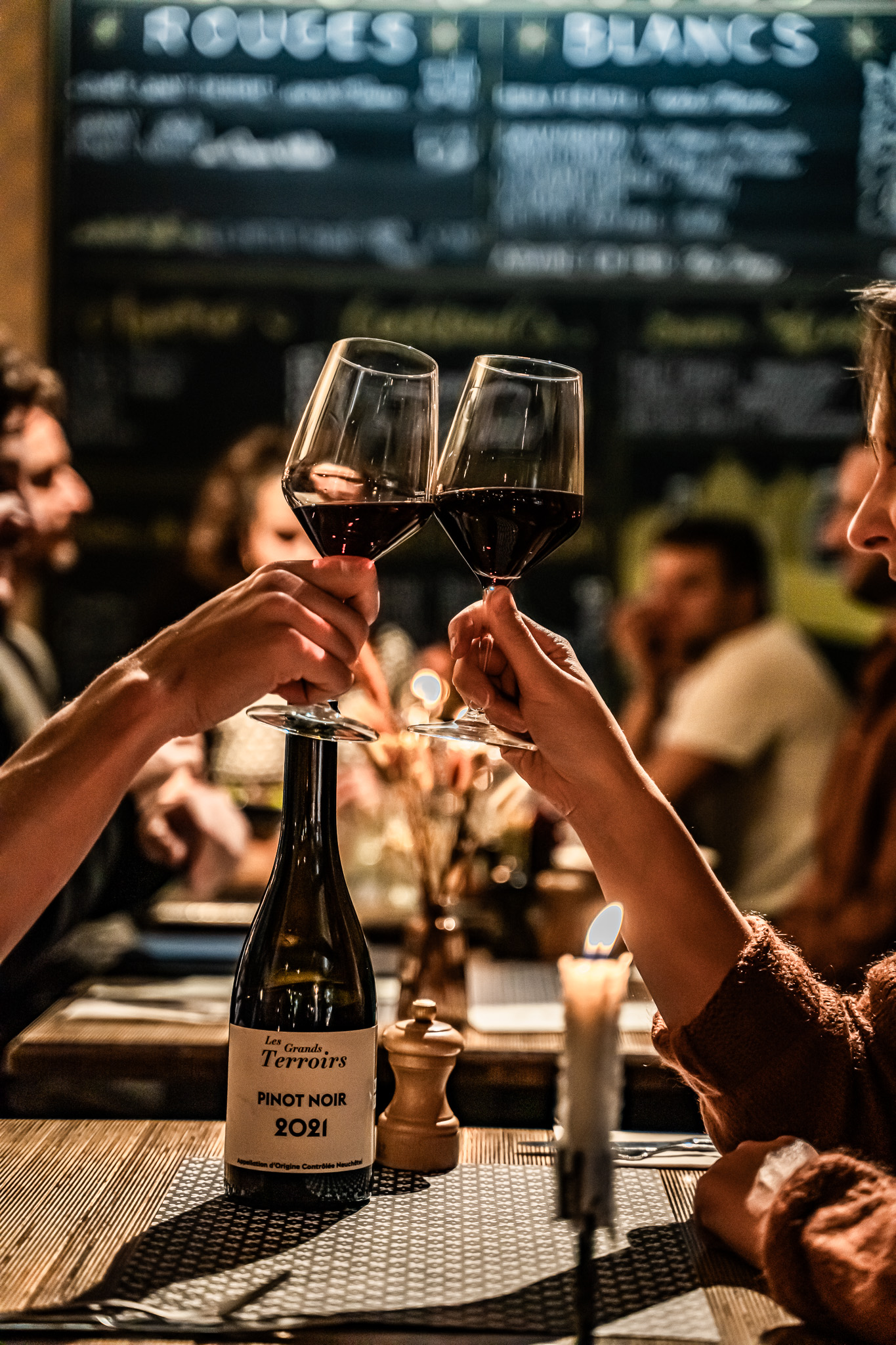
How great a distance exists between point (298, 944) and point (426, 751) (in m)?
0.63

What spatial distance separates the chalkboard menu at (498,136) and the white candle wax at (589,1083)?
10.6 feet

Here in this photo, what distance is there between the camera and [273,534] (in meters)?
3.21

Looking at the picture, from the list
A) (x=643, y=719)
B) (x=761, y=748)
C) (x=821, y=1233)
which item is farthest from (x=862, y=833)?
(x=821, y=1233)

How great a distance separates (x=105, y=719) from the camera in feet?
3.22

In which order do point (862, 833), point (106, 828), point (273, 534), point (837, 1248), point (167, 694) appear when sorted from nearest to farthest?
point (837, 1248)
point (167, 694)
point (106, 828)
point (862, 833)
point (273, 534)

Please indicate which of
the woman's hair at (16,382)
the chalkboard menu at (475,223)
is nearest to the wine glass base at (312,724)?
the woman's hair at (16,382)

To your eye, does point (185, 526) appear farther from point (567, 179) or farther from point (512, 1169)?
point (512, 1169)

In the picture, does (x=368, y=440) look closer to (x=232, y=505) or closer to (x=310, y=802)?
(x=310, y=802)

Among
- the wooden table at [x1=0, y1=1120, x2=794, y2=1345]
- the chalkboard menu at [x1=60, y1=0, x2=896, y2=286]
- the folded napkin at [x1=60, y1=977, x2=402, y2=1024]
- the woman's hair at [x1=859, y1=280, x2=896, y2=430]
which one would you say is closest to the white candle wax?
the wooden table at [x1=0, y1=1120, x2=794, y2=1345]

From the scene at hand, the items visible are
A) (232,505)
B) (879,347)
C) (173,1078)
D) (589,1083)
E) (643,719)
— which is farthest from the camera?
(643,719)

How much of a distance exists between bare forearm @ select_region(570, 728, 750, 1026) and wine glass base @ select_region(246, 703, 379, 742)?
0.21m

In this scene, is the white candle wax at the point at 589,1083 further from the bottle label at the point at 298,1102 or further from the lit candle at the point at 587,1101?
the bottle label at the point at 298,1102

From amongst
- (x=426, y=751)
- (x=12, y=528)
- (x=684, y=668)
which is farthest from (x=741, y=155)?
(x=426, y=751)

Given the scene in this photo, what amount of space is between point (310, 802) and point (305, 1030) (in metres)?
0.17
